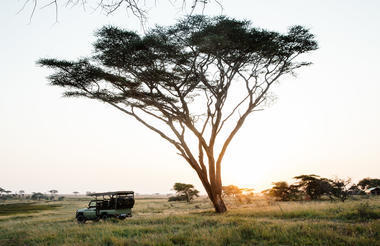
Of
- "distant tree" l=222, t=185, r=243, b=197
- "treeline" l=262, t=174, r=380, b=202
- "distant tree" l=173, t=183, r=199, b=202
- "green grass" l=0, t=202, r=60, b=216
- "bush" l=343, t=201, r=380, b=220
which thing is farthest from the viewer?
"distant tree" l=173, t=183, r=199, b=202

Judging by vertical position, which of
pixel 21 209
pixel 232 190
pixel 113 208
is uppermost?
pixel 232 190

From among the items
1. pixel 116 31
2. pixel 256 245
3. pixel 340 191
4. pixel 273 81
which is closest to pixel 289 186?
pixel 340 191

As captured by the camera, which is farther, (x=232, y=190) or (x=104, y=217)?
(x=232, y=190)

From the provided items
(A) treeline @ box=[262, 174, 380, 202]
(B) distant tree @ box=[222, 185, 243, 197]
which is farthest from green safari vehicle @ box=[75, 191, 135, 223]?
(B) distant tree @ box=[222, 185, 243, 197]

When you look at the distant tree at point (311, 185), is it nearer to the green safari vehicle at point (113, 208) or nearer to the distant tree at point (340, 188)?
the distant tree at point (340, 188)

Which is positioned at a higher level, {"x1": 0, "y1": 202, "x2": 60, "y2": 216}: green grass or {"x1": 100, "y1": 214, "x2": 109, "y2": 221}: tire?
{"x1": 100, "y1": 214, "x2": 109, "y2": 221}: tire

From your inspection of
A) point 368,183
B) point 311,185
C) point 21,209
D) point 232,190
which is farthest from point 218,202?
point 368,183

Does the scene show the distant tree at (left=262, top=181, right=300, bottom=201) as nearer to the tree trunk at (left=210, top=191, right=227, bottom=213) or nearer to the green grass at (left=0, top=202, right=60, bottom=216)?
the tree trunk at (left=210, top=191, right=227, bottom=213)

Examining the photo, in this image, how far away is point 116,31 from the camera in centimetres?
1644

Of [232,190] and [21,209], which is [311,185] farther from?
[21,209]

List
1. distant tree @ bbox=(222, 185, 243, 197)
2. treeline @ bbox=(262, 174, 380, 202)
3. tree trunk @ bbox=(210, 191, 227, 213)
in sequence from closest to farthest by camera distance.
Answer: tree trunk @ bbox=(210, 191, 227, 213) < treeline @ bbox=(262, 174, 380, 202) < distant tree @ bbox=(222, 185, 243, 197)

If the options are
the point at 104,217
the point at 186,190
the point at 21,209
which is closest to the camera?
the point at 104,217

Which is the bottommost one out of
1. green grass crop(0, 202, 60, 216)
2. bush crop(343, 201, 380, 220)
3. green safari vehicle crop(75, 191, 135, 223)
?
green grass crop(0, 202, 60, 216)

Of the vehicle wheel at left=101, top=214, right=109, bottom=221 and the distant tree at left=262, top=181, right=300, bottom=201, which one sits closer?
the vehicle wheel at left=101, top=214, right=109, bottom=221
